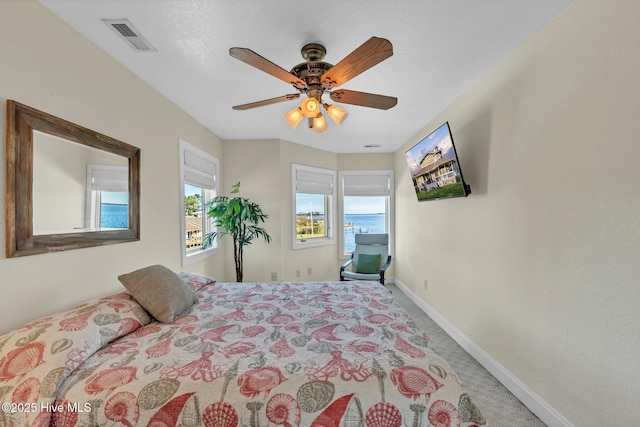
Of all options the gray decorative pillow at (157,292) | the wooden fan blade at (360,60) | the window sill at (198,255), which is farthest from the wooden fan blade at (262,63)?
the window sill at (198,255)

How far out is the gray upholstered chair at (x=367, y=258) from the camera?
4.10m

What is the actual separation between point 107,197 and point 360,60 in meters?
1.95

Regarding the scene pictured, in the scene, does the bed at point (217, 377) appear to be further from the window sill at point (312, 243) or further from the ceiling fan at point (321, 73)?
the window sill at point (312, 243)

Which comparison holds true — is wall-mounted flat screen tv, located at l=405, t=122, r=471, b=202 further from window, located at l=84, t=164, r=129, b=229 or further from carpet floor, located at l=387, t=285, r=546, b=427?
window, located at l=84, t=164, r=129, b=229

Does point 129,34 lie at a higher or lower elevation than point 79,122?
higher

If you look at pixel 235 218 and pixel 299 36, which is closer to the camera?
pixel 299 36

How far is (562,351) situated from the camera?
1608 millimetres

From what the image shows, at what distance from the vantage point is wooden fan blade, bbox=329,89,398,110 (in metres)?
1.86

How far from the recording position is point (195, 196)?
3.46m

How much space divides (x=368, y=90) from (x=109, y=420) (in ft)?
8.97

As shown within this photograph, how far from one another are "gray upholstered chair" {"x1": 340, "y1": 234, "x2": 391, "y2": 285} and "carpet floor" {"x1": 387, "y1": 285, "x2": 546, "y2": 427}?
4.43 ft

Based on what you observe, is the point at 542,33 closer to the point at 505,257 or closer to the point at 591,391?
the point at 505,257

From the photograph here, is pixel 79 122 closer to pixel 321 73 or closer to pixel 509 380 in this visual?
pixel 321 73

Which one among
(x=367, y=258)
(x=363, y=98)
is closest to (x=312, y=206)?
(x=367, y=258)
